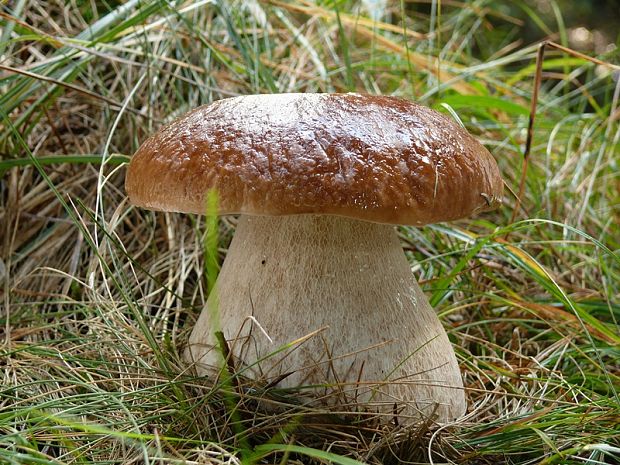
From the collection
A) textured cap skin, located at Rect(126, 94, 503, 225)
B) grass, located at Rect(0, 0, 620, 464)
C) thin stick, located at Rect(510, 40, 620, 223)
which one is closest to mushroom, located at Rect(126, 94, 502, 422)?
textured cap skin, located at Rect(126, 94, 503, 225)

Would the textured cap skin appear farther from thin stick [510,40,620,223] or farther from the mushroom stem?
thin stick [510,40,620,223]

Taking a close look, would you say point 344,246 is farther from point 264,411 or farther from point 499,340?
point 499,340

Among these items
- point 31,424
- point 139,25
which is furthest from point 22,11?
point 31,424

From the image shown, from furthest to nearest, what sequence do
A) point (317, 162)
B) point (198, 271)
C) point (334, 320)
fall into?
1. point (198, 271)
2. point (334, 320)
3. point (317, 162)

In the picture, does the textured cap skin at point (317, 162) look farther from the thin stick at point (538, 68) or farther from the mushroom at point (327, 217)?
the thin stick at point (538, 68)

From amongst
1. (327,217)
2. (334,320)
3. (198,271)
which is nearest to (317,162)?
(327,217)

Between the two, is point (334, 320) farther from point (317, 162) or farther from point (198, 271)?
A: point (198, 271)

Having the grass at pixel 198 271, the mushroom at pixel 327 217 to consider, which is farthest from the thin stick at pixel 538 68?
the mushroom at pixel 327 217
